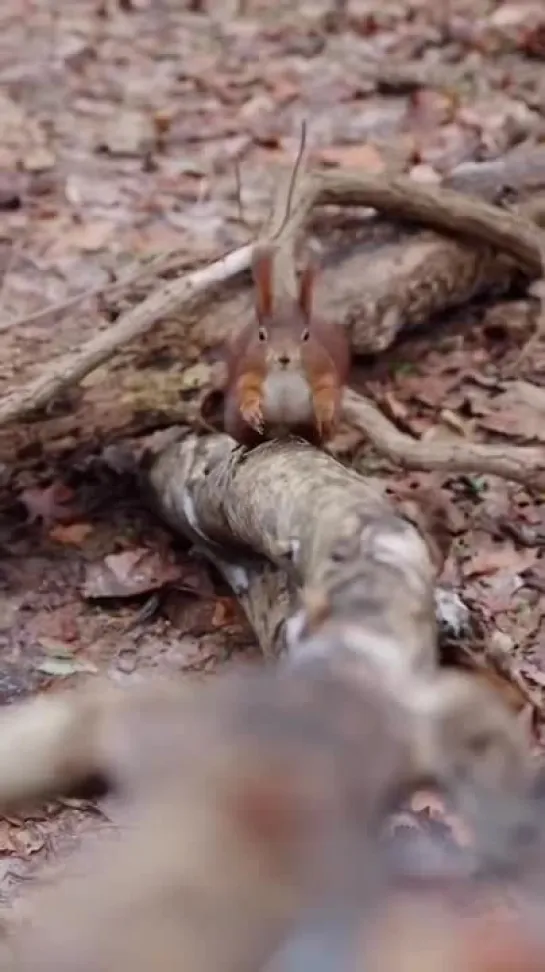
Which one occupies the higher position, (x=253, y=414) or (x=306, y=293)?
(x=306, y=293)

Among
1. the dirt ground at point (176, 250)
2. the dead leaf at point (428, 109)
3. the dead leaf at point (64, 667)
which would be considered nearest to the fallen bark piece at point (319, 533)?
the dirt ground at point (176, 250)

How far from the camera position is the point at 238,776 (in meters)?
1.33

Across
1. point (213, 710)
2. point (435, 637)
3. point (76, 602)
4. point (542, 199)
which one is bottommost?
point (76, 602)

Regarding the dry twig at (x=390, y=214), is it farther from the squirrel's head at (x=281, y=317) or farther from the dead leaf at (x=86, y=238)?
the dead leaf at (x=86, y=238)

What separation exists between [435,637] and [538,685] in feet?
3.23

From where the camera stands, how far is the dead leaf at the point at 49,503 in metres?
3.90

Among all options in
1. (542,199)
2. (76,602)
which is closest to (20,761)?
(76,602)

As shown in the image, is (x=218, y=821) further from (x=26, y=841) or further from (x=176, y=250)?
(x=176, y=250)

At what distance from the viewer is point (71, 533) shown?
3.88 m

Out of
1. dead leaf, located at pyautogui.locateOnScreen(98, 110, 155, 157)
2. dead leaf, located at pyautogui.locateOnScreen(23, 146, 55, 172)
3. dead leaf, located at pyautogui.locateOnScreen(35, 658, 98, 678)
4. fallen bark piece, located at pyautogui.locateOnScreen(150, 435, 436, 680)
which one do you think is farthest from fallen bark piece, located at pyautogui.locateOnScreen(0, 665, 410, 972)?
dead leaf, located at pyautogui.locateOnScreen(98, 110, 155, 157)

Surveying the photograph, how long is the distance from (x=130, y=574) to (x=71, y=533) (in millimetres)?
243

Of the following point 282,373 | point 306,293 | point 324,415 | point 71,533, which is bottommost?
point 71,533

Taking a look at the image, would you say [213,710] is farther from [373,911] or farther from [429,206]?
[429,206]

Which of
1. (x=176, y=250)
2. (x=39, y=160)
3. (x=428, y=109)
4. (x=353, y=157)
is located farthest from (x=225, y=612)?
(x=428, y=109)
